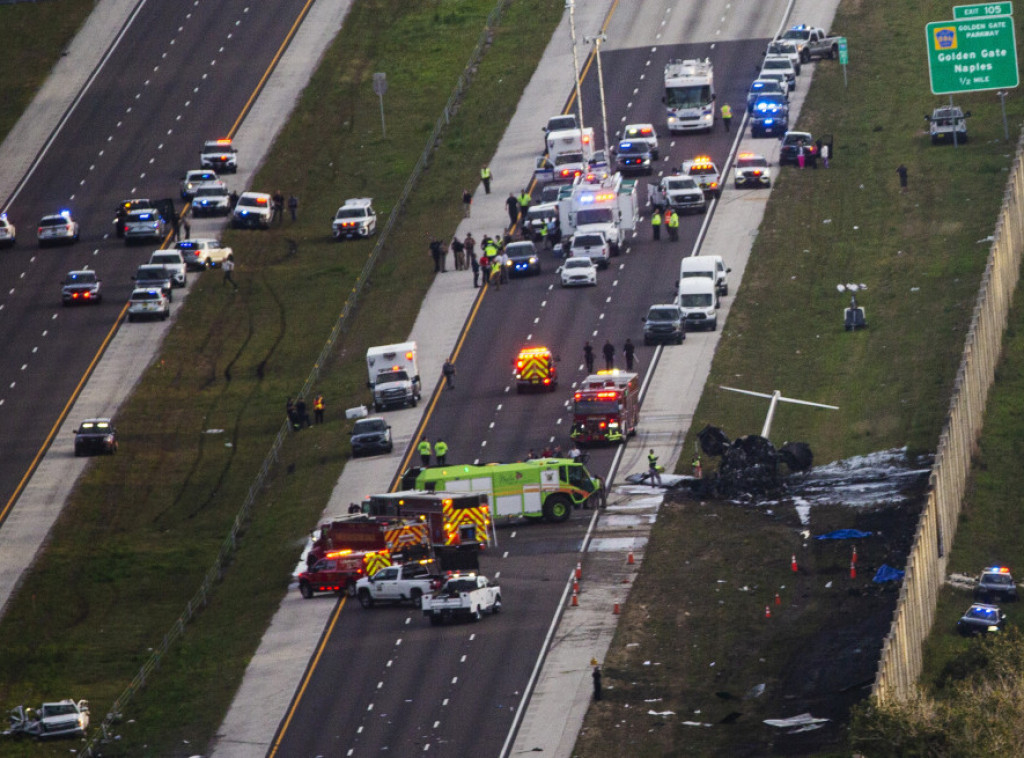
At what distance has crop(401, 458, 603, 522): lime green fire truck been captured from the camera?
258 feet

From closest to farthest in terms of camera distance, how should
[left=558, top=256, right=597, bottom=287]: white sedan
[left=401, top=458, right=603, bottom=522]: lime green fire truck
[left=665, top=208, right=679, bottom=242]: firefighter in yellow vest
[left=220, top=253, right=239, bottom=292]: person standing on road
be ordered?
[left=401, top=458, right=603, bottom=522]: lime green fire truck
[left=558, top=256, right=597, bottom=287]: white sedan
[left=665, top=208, right=679, bottom=242]: firefighter in yellow vest
[left=220, top=253, right=239, bottom=292]: person standing on road

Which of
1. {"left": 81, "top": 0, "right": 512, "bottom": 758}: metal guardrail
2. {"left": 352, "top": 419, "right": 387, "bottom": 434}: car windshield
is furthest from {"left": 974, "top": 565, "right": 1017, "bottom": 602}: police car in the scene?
{"left": 352, "top": 419, "right": 387, "bottom": 434}: car windshield

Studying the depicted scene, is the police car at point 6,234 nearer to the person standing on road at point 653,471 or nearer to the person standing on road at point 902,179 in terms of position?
the person standing on road at point 902,179

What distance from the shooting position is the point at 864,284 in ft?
334

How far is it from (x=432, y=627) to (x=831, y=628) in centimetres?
1223

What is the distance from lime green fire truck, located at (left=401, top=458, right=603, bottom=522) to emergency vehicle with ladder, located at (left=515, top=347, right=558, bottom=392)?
43.4ft

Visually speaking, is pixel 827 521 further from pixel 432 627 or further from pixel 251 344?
pixel 251 344

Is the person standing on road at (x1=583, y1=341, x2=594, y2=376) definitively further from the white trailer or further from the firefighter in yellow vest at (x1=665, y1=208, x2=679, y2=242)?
the white trailer

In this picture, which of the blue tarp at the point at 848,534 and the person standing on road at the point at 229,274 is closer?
the blue tarp at the point at 848,534

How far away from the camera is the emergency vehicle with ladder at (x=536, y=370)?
9194 cm

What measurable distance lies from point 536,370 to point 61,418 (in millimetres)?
20177

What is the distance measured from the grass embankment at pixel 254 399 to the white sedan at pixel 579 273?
7104 millimetres

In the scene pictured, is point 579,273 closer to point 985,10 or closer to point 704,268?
point 704,268

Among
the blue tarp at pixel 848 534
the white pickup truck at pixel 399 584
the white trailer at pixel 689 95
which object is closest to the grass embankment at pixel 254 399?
the white pickup truck at pixel 399 584
